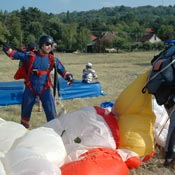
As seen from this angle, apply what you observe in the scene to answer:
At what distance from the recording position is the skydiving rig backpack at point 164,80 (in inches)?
153

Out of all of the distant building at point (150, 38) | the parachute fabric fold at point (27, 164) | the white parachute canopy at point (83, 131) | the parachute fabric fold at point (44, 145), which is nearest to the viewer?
the parachute fabric fold at point (27, 164)

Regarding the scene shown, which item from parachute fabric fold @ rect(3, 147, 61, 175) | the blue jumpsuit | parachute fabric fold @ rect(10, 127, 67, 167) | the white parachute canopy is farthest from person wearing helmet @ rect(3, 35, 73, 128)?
parachute fabric fold @ rect(3, 147, 61, 175)

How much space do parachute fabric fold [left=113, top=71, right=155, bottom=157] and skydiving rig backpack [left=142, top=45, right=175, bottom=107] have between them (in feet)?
0.69

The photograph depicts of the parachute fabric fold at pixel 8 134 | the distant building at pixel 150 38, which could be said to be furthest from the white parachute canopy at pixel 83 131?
the distant building at pixel 150 38

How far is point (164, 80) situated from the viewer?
3.88 m

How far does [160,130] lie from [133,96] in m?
0.55

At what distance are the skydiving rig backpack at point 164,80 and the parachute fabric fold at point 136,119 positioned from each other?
0.69 feet

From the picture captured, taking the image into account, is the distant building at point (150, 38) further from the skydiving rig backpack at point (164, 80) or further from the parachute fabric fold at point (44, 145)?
the parachute fabric fold at point (44, 145)

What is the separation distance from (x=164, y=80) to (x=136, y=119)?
0.58 metres

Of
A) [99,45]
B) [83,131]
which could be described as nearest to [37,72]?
[83,131]

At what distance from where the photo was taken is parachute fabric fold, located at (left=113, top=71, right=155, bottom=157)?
4.05 metres

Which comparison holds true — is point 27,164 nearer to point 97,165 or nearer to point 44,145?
point 44,145

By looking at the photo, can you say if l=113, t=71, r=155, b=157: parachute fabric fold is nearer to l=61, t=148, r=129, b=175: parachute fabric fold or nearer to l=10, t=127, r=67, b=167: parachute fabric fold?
l=61, t=148, r=129, b=175: parachute fabric fold

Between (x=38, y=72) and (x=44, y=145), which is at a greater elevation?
(x=38, y=72)
